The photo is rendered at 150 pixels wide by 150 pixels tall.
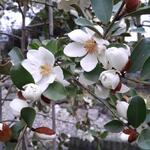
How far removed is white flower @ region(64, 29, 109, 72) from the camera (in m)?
0.66

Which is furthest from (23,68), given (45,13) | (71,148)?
(71,148)

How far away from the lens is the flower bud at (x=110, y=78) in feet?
2.04

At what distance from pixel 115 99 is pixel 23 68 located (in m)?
0.18

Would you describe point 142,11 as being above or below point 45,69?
above

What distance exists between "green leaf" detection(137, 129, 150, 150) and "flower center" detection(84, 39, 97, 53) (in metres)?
0.16

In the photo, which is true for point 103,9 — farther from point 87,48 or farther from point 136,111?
point 136,111

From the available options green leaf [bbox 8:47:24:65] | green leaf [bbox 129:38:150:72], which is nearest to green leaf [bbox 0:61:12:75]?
green leaf [bbox 8:47:24:65]

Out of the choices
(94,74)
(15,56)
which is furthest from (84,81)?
(15,56)

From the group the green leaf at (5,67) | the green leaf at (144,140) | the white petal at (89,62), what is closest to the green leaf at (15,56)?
the green leaf at (5,67)

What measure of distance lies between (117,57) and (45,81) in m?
0.13

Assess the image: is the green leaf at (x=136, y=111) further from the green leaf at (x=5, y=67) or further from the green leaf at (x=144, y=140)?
the green leaf at (x=5, y=67)

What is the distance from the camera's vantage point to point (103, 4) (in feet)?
2.28

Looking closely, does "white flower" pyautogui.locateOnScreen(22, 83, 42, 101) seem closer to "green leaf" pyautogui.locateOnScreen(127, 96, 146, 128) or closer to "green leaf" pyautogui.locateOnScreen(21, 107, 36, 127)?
"green leaf" pyautogui.locateOnScreen(21, 107, 36, 127)

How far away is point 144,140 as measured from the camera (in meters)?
0.64
